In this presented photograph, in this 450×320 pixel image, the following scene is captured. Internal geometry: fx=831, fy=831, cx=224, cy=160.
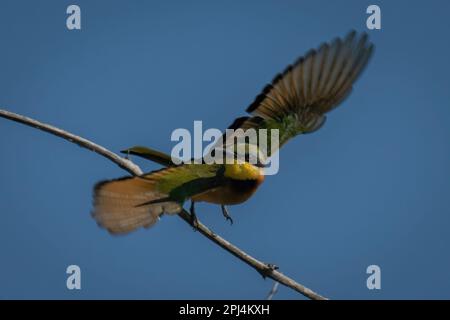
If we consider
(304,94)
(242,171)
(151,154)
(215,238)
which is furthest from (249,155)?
(215,238)

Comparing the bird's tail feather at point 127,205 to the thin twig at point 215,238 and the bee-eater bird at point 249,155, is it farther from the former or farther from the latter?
the thin twig at point 215,238

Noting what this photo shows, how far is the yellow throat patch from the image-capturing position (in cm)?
444

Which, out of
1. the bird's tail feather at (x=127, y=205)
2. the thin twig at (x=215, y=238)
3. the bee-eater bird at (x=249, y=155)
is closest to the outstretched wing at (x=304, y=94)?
the bee-eater bird at (x=249, y=155)

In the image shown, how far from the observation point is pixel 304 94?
5203 mm

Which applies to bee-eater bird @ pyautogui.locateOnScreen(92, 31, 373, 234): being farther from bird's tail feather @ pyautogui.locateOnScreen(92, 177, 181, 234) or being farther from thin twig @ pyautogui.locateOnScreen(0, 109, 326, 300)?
thin twig @ pyautogui.locateOnScreen(0, 109, 326, 300)

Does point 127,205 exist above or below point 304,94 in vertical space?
below

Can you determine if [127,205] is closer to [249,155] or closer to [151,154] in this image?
[151,154]

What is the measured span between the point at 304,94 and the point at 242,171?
0.95 metres

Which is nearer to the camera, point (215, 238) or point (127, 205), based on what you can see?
point (215, 238)

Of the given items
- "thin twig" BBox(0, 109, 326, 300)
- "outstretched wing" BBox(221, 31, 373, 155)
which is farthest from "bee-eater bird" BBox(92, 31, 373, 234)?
"thin twig" BBox(0, 109, 326, 300)

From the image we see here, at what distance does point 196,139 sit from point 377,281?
4.52ft

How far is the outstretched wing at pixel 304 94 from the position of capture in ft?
16.3
